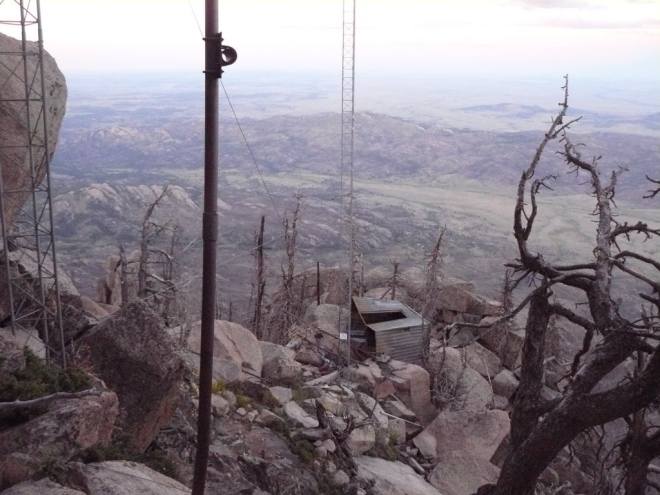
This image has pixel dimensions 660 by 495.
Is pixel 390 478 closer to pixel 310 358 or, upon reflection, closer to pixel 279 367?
pixel 279 367

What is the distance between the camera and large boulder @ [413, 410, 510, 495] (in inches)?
490

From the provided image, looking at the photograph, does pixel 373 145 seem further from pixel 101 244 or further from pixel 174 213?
pixel 101 244

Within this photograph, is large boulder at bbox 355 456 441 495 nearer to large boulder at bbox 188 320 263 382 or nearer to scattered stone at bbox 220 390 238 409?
scattered stone at bbox 220 390 238 409

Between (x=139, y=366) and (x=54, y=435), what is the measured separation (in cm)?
266

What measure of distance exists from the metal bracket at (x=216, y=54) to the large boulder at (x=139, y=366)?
5.39m

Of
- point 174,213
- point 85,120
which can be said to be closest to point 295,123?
point 85,120

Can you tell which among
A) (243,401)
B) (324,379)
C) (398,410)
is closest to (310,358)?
(324,379)

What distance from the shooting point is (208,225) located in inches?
259

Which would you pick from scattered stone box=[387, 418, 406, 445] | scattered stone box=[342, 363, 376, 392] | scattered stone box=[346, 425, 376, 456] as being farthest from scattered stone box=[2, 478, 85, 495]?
scattered stone box=[342, 363, 376, 392]

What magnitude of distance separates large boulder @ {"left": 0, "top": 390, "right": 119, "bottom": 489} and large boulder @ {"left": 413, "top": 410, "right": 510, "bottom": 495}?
695 cm

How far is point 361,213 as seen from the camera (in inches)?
4102

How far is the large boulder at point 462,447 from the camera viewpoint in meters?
12.5

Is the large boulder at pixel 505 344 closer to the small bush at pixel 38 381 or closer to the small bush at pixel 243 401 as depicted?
the small bush at pixel 243 401

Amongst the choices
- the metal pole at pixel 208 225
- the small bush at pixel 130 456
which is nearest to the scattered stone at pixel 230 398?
the small bush at pixel 130 456
